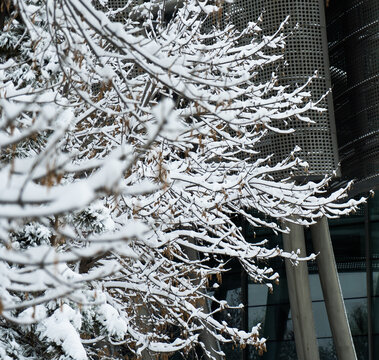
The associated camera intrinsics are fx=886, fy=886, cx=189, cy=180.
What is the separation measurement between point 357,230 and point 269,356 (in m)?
3.65

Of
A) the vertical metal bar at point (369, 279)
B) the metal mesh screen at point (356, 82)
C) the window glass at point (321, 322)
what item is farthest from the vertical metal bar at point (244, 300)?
the metal mesh screen at point (356, 82)

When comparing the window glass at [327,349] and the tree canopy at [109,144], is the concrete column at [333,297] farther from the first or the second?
the tree canopy at [109,144]

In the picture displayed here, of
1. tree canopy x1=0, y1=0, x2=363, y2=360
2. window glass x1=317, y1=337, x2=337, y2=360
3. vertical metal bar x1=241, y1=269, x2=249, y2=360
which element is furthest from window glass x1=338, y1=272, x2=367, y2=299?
tree canopy x1=0, y1=0, x2=363, y2=360

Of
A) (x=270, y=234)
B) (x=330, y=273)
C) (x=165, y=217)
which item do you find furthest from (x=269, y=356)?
(x=165, y=217)

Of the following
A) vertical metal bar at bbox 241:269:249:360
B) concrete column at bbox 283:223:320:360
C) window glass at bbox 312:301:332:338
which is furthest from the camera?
vertical metal bar at bbox 241:269:249:360

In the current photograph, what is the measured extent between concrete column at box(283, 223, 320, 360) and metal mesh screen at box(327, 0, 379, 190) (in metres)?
1.67

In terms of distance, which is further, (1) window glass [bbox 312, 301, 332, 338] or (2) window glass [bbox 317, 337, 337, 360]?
(1) window glass [bbox 312, 301, 332, 338]

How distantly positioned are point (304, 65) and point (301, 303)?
429 cm

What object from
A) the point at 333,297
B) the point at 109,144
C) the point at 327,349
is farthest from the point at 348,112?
the point at 109,144

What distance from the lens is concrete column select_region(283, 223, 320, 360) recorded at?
51.2 ft

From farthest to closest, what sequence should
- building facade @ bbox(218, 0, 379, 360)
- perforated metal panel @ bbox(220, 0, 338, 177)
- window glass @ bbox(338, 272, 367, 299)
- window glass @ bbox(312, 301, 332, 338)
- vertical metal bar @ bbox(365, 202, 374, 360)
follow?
window glass @ bbox(338, 272, 367, 299), window glass @ bbox(312, 301, 332, 338), vertical metal bar @ bbox(365, 202, 374, 360), building facade @ bbox(218, 0, 379, 360), perforated metal panel @ bbox(220, 0, 338, 177)

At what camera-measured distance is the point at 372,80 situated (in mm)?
15352

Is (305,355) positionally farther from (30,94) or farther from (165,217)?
(30,94)

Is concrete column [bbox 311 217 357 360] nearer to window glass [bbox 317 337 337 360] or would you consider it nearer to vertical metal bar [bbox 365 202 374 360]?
vertical metal bar [bbox 365 202 374 360]
